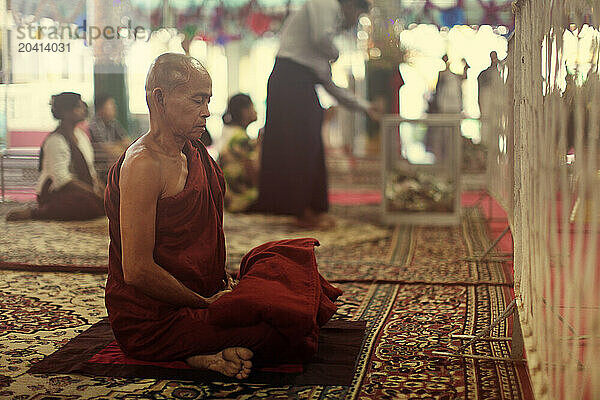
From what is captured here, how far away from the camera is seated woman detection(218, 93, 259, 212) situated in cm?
729

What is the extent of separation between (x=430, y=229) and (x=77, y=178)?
2.76m

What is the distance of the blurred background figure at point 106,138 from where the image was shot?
645 centimetres

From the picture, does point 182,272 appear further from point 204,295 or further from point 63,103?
point 63,103

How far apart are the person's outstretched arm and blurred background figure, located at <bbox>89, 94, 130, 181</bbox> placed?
3.95m

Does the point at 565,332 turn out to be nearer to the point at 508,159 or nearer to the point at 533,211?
the point at 533,211

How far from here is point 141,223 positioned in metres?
2.55

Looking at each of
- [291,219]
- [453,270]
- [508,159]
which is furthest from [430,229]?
[508,159]

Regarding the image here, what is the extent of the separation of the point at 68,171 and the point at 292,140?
69.0 inches

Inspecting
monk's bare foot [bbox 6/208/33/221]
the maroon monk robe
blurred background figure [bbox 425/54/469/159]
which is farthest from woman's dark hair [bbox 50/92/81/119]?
blurred background figure [bbox 425/54/469/159]

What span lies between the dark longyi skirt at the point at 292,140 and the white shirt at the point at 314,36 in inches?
2.9

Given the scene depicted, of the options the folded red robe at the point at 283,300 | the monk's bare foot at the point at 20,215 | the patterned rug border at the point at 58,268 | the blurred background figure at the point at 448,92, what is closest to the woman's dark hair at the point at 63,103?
the monk's bare foot at the point at 20,215

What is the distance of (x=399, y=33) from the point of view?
9914 mm

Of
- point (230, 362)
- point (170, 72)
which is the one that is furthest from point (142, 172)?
point (230, 362)

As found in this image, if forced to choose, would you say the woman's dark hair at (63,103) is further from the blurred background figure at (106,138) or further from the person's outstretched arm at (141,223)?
the person's outstretched arm at (141,223)
